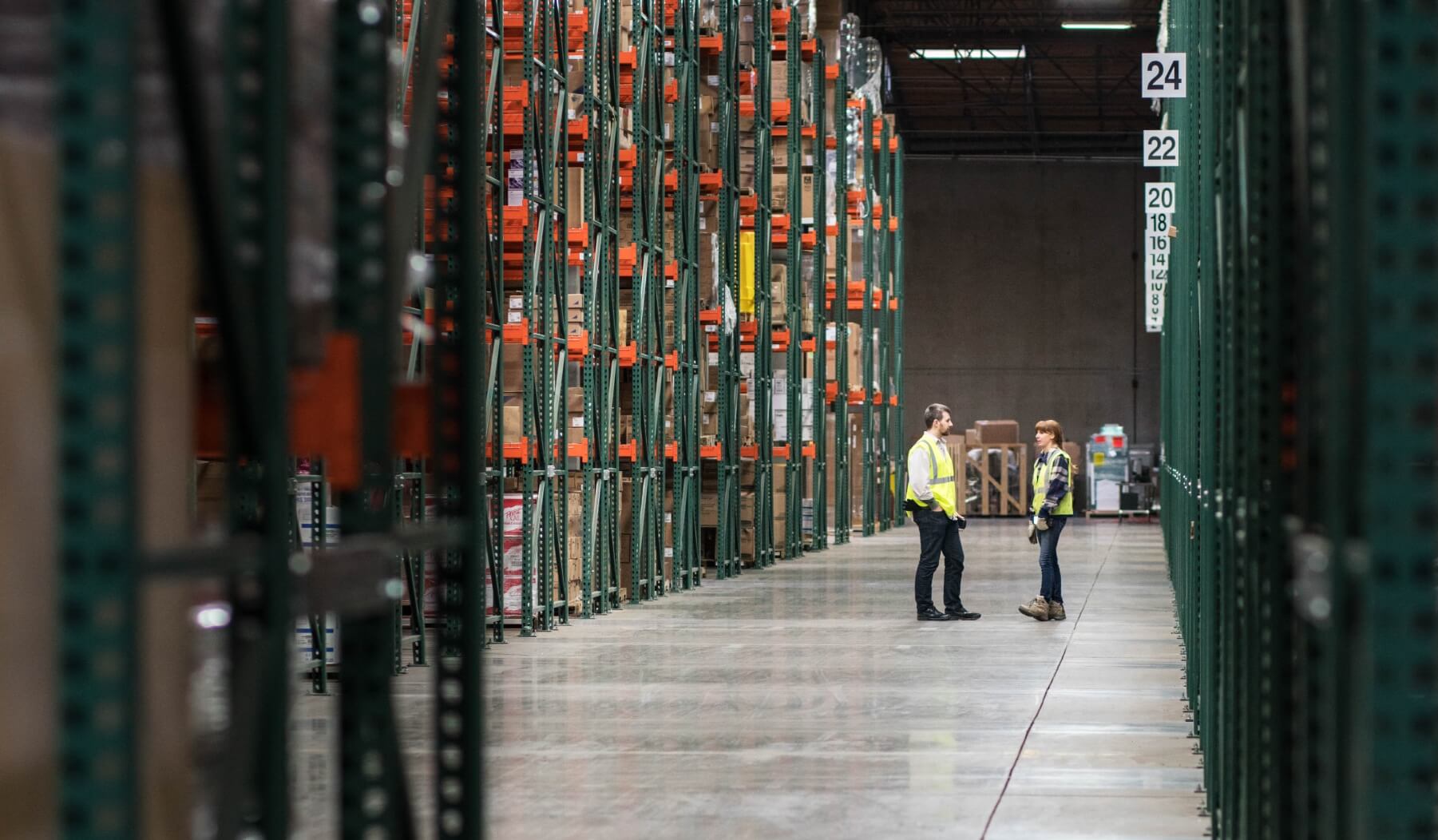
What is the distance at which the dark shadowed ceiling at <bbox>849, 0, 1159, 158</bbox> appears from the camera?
38.1 meters

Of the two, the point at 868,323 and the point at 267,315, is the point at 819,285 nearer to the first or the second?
the point at 868,323

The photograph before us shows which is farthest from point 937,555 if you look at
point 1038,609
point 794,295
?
point 794,295

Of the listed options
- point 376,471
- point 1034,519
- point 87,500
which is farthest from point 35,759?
point 1034,519

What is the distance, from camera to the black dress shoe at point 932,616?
51.3ft

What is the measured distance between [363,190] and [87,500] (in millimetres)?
1439

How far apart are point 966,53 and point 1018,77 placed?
2.47 metres

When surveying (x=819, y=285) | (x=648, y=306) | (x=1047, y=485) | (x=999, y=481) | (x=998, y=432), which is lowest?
(x=999, y=481)

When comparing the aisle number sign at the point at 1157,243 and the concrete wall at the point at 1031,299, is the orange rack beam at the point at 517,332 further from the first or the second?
the concrete wall at the point at 1031,299

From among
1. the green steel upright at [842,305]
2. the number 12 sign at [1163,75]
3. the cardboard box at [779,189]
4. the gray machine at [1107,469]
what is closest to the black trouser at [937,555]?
the number 12 sign at [1163,75]

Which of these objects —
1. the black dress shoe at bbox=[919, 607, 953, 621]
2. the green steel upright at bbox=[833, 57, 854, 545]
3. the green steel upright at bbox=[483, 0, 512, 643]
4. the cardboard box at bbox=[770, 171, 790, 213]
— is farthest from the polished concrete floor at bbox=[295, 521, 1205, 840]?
the green steel upright at bbox=[833, 57, 854, 545]

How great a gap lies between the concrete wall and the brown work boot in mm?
28919

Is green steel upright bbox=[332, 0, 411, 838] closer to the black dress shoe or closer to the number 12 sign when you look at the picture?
the number 12 sign

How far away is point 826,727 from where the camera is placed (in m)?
9.53

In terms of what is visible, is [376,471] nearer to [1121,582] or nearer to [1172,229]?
[1172,229]
